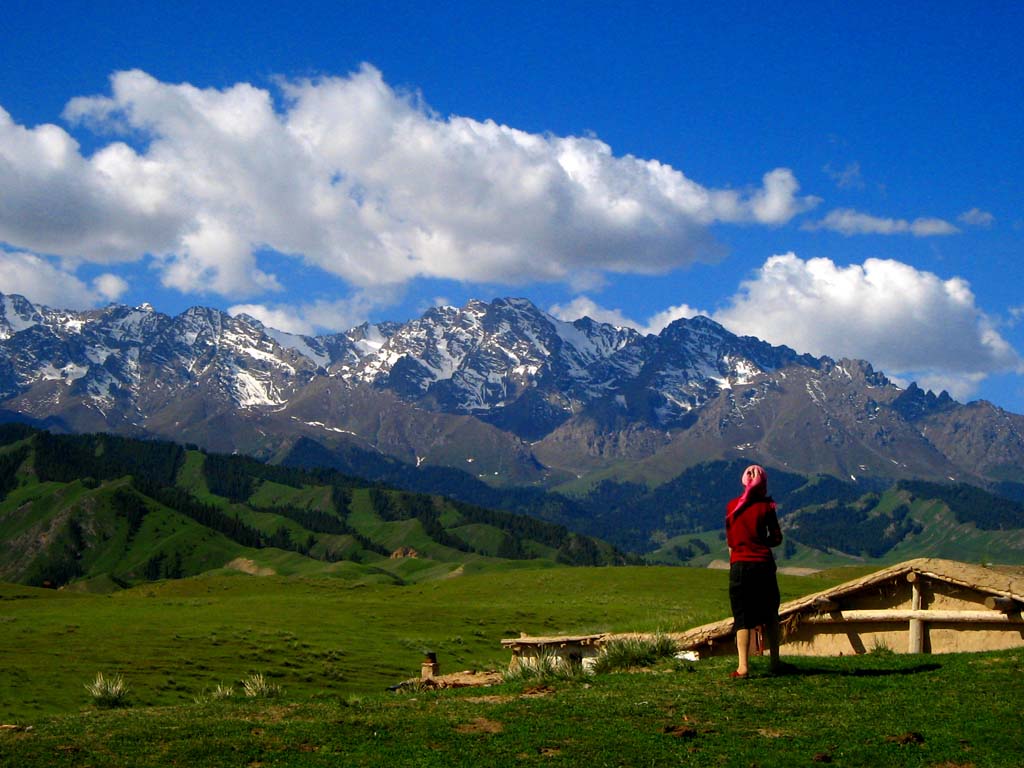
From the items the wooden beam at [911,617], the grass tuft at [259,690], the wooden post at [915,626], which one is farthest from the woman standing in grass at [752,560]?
the grass tuft at [259,690]

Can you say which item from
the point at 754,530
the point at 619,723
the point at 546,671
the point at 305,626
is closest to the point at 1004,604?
the point at 754,530

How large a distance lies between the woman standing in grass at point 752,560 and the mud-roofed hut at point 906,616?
18.4 feet

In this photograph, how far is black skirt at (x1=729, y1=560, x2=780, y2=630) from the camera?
19438mm

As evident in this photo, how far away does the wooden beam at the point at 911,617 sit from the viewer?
22797mm

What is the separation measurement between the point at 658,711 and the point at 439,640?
6150 cm

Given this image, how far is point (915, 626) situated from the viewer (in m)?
23.9

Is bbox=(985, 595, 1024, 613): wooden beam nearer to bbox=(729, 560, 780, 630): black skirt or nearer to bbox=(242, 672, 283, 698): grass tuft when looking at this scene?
bbox=(729, 560, 780, 630): black skirt

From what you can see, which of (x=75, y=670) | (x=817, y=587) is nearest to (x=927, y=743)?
(x=75, y=670)

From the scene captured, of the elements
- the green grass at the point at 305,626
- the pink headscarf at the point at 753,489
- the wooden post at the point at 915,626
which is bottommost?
the green grass at the point at 305,626

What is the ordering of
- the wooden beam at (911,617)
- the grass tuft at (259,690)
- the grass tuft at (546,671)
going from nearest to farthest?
the grass tuft at (546,671) < the wooden beam at (911,617) < the grass tuft at (259,690)

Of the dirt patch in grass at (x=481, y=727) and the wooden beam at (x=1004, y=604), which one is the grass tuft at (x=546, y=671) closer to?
the dirt patch in grass at (x=481, y=727)

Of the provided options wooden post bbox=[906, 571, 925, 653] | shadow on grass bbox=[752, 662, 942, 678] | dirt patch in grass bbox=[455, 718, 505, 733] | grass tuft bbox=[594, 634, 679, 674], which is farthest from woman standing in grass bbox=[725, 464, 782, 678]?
wooden post bbox=[906, 571, 925, 653]

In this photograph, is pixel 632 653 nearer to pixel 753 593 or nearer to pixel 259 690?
pixel 753 593

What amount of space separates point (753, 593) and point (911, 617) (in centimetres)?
629
